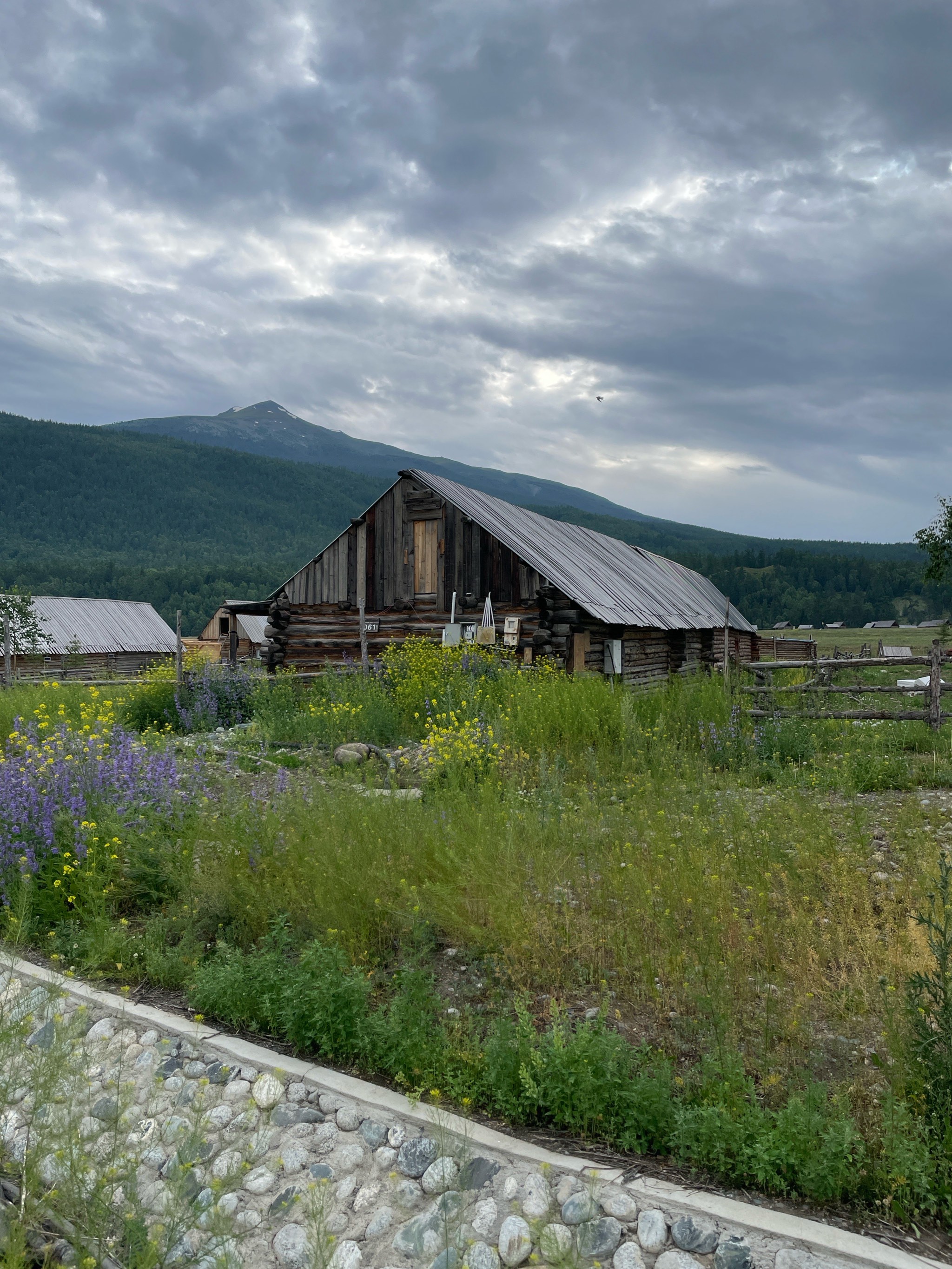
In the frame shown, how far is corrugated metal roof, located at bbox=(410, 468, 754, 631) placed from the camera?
666 inches

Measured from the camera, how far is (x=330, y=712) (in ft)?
39.3

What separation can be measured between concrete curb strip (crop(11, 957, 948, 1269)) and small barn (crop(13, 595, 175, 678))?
35841 millimetres

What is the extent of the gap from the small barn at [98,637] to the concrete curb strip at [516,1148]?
118ft

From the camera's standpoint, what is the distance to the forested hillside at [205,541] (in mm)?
84000

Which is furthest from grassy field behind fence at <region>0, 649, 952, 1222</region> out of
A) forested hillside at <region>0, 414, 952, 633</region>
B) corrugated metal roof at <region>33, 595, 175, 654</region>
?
forested hillside at <region>0, 414, 952, 633</region>

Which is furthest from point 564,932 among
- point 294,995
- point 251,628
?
point 251,628

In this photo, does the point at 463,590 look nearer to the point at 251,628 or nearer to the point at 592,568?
the point at 592,568

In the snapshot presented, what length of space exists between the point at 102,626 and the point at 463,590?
3313 cm

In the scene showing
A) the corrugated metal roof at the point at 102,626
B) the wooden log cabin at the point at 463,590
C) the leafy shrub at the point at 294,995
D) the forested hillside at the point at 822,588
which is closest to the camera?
the leafy shrub at the point at 294,995

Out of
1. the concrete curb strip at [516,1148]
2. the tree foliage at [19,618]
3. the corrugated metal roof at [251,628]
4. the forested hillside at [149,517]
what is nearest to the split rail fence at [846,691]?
the concrete curb strip at [516,1148]

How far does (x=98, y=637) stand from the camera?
42.7m

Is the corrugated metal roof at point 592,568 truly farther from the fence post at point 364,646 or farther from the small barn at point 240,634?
the small barn at point 240,634

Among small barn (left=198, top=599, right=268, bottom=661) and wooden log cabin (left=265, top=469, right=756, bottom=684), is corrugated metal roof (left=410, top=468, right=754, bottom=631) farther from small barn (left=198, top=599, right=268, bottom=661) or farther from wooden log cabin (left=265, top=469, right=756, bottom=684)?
small barn (left=198, top=599, right=268, bottom=661)

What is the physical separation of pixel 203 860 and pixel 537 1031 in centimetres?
263
